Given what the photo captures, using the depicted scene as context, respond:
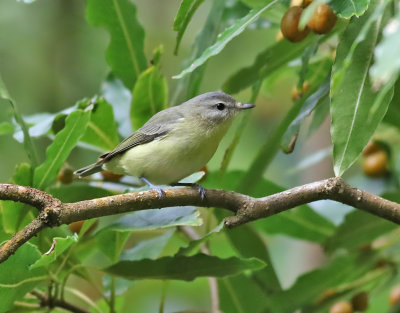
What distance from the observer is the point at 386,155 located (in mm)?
3131

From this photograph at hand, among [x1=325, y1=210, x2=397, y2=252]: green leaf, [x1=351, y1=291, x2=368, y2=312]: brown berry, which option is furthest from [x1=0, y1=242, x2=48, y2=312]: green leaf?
[x1=351, y1=291, x2=368, y2=312]: brown berry

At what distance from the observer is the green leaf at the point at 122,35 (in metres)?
2.73

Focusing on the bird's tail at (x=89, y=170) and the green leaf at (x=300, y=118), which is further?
the bird's tail at (x=89, y=170)

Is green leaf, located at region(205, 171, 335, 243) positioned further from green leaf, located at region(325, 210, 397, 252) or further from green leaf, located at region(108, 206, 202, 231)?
green leaf, located at region(108, 206, 202, 231)

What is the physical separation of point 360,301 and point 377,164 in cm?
64

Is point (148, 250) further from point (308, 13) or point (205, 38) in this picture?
point (308, 13)

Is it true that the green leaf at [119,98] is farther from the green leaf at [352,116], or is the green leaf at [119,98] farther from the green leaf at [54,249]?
the green leaf at [352,116]

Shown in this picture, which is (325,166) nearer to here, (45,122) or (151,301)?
(151,301)

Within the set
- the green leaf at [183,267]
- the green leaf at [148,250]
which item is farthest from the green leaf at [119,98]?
the green leaf at [183,267]

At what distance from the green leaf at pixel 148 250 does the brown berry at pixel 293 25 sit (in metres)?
0.88

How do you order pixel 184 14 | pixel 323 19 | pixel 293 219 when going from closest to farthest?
pixel 184 14
pixel 323 19
pixel 293 219

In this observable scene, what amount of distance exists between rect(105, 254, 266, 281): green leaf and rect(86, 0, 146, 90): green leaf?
851 mm

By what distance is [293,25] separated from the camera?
2229mm

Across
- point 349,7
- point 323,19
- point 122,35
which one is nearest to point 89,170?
point 122,35
